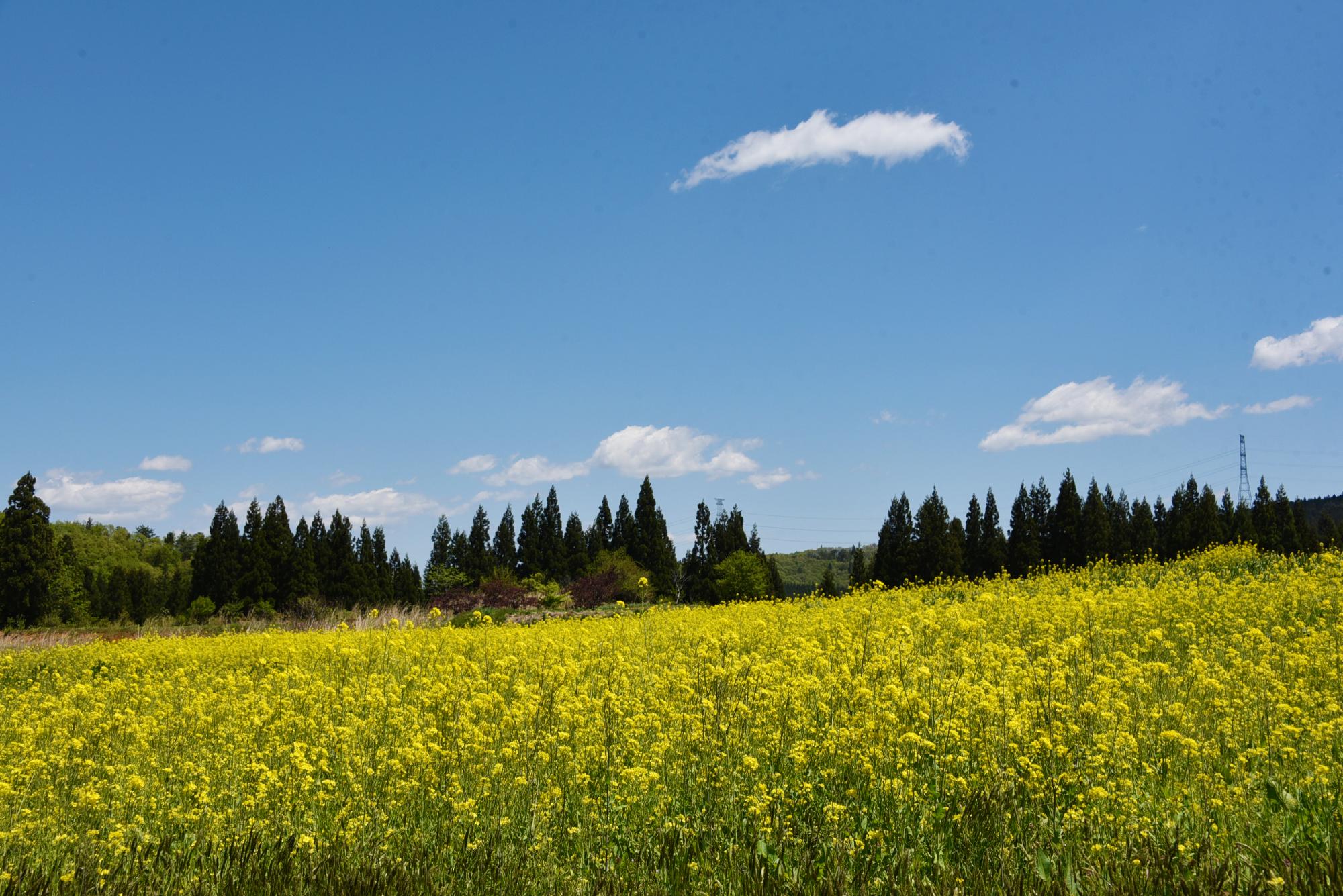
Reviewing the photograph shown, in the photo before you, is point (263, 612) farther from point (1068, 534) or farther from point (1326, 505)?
point (1326, 505)

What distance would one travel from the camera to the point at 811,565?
125 m

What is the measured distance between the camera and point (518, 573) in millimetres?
53812

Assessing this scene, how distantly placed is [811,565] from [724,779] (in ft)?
402

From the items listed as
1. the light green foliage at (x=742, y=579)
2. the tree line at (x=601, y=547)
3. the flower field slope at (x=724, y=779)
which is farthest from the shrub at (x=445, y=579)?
the flower field slope at (x=724, y=779)

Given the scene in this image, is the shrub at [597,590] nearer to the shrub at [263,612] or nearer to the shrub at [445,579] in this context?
the shrub at [445,579]

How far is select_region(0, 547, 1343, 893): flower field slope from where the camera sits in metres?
3.86

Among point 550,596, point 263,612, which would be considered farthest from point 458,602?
point 263,612

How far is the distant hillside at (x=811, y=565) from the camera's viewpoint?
98500 mm

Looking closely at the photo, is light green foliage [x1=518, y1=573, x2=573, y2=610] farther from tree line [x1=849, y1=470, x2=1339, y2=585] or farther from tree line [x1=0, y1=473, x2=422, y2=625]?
tree line [x1=849, y1=470, x2=1339, y2=585]

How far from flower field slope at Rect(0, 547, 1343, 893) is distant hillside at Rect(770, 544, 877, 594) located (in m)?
83.1

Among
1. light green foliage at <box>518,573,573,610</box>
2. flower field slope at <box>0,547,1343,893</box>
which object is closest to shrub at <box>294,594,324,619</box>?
light green foliage at <box>518,573,573,610</box>

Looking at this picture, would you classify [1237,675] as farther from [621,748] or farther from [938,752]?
[621,748]

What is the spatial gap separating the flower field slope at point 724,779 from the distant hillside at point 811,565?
83.1 meters

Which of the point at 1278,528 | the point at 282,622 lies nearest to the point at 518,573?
Answer: the point at 282,622
